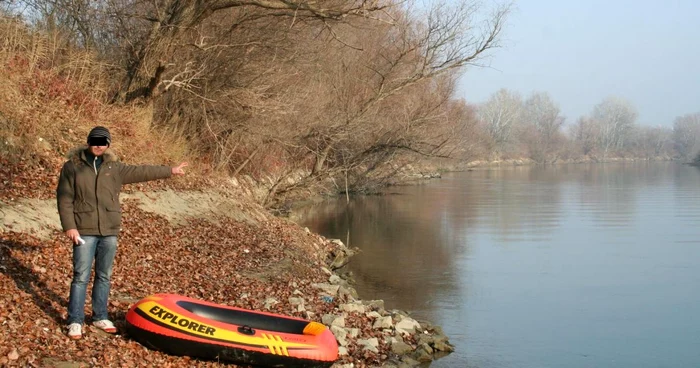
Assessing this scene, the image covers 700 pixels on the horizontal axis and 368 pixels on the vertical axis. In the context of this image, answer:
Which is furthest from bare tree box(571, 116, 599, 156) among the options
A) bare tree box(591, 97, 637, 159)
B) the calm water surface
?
the calm water surface

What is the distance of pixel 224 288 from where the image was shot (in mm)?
10789

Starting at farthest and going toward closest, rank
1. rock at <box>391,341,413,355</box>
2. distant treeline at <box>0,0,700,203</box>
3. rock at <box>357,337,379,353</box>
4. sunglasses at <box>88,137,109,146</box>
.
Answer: distant treeline at <box>0,0,700,203</box>, rock at <box>391,341,413,355</box>, rock at <box>357,337,379,353</box>, sunglasses at <box>88,137,109,146</box>

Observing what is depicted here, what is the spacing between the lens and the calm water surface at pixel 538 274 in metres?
12.2

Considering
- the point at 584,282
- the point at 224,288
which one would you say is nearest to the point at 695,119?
the point at 584,282

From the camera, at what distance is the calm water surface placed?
479 inches

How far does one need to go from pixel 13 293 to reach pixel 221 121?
14.4 metres

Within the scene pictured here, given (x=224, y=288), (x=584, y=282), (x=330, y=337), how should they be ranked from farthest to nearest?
(x=584, y=282) → (x=224, y=288) → (x=330, y=337)

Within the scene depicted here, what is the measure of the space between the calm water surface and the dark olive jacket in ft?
18.8

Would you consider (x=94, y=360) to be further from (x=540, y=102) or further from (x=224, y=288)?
(x=540, y=102)

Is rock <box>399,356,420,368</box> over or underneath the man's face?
underneath

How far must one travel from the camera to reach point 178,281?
1051 cm

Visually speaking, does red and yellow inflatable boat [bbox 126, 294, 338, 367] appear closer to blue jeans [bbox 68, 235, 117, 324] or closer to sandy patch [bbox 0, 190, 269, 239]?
blue jeans [bbox 68, 235, 117, 324]

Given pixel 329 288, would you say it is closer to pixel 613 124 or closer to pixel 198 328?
pixel 198 328

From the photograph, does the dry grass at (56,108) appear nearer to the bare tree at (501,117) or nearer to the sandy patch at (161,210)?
the sandy patch at (161,210)
